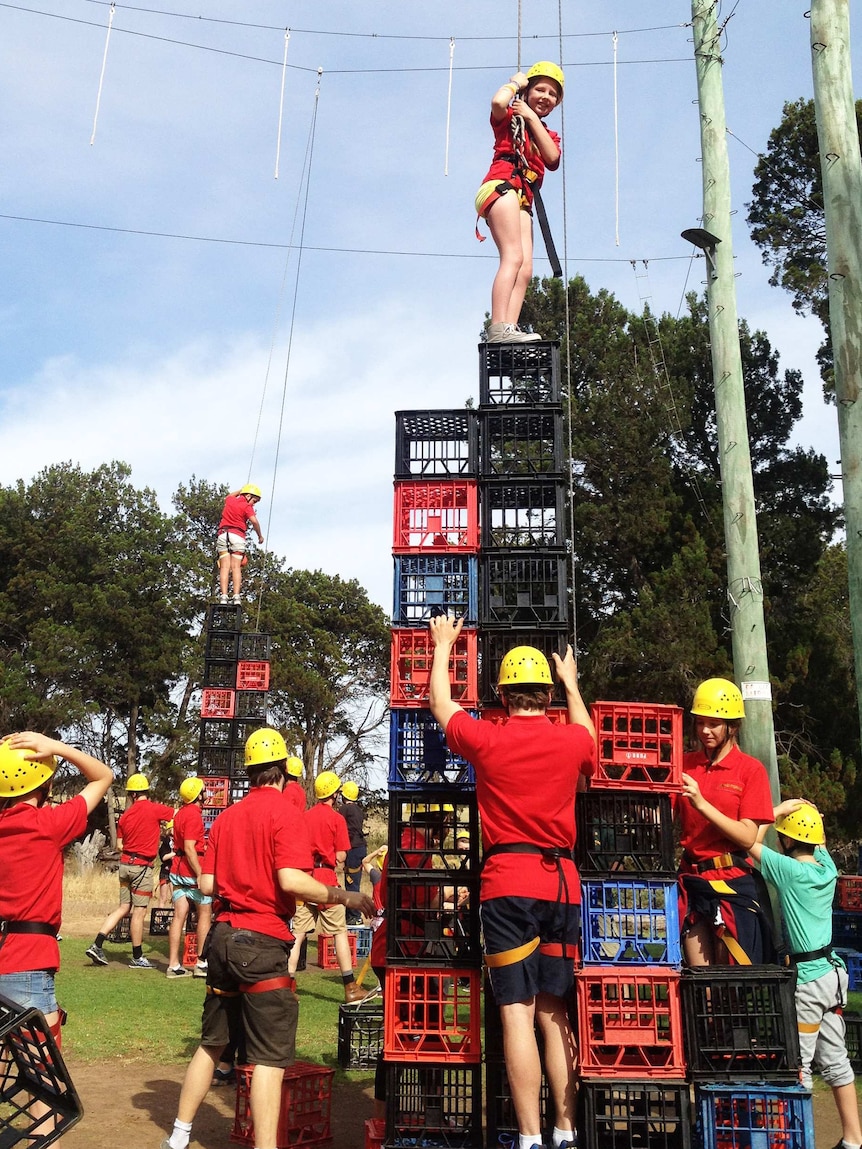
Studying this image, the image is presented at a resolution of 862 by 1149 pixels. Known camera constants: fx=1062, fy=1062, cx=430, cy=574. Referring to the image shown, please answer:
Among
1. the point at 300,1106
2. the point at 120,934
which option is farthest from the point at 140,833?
the point at 300,1106

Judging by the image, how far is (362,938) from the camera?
13141 mm

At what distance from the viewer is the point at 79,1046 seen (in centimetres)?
802

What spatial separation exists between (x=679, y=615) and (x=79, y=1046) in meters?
13.1

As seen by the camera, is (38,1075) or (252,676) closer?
(38,1075)

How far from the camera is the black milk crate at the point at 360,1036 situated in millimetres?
7262

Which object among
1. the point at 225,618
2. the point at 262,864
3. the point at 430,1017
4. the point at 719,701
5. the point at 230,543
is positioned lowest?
the point at 430,1017

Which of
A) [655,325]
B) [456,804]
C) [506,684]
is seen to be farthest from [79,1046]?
[655,325]

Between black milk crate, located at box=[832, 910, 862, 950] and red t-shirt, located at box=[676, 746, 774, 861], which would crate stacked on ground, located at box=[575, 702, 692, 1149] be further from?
black milk crate, located at box=[832, 910, 862, 950]

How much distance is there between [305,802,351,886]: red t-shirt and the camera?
381 inches

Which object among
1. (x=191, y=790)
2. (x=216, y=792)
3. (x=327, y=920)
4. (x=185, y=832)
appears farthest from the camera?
(x=216, y=792)

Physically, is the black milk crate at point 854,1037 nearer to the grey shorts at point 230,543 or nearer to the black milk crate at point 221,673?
the black milk crate at point 221,673

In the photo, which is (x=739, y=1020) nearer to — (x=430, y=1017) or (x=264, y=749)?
(x=430, y=1017)

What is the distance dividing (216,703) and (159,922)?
342cm

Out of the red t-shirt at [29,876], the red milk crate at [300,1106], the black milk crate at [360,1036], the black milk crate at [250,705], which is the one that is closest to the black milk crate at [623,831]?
the red milk crate at [300,1106]
